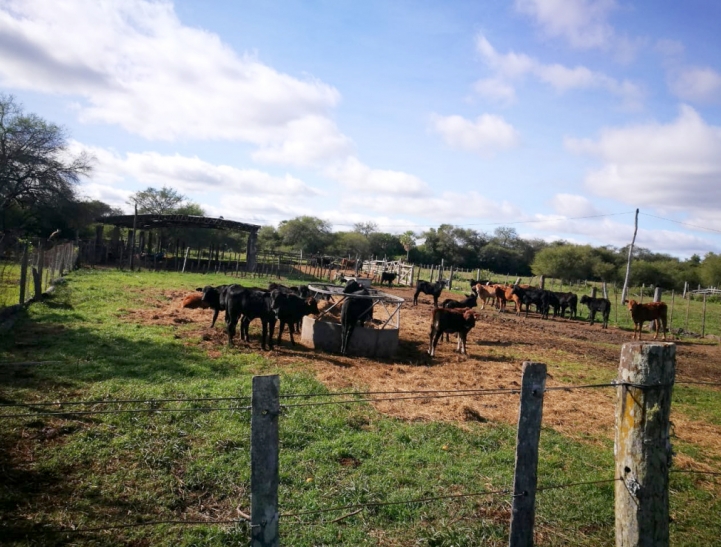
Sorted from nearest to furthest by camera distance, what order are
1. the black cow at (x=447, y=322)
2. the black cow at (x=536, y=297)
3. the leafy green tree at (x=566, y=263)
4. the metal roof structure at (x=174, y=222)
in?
1. the black cow at (x=447, y=322)
2. the black cow at (x=536, y=297)
3. the metal roof structure at (x=174, y=222)
4. the leafy green tree at (x=566, y=263)

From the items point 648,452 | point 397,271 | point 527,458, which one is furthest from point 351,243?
point 648,452

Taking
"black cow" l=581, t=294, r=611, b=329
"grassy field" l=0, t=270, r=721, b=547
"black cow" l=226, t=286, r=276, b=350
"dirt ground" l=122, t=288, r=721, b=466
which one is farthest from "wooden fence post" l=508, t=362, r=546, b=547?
"black cow" l=581, t=294, r=611, b=329

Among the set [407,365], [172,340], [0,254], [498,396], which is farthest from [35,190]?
[498,396]

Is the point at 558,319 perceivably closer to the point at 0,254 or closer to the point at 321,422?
the point at 321,422

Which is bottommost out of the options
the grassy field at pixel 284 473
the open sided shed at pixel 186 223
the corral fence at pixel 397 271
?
the grassy field at pixel 284 473

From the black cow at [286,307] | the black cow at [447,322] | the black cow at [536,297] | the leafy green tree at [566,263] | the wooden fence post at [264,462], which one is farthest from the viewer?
the leafy green tree at [566,263]

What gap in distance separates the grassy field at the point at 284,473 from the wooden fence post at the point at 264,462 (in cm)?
120

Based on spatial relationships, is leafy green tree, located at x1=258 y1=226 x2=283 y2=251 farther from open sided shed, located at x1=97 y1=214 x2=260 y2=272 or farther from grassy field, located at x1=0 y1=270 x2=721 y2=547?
grassy field, located at x1=0 y1=270 x2=721 y2=547

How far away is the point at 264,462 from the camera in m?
3.04

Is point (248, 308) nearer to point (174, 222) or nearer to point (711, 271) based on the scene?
point (174, 222)

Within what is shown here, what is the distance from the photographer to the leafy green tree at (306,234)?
7481 cm

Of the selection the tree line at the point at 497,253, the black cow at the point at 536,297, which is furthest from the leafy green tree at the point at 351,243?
the black cow at the point at 536,297

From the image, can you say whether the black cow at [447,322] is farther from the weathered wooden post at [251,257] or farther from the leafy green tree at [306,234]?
the leafy green tree at [306,234]

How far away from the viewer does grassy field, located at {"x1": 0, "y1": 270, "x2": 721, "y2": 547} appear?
4230mm
